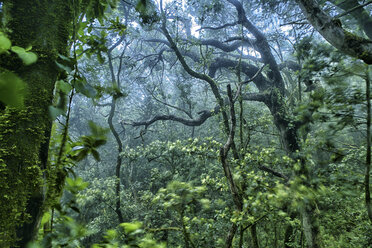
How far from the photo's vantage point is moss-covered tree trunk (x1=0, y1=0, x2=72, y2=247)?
0.68 m

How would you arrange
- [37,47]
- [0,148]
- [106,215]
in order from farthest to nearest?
1. [106,215]
2. [37,47]
3. [0,148]

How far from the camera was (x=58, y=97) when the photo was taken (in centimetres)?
92

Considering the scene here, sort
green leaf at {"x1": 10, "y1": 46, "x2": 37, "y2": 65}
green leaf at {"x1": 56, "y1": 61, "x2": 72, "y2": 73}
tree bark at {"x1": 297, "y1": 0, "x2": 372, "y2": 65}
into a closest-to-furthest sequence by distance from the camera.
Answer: green leaf at {"x1": 10, "y1": 46, "x2": 37, "y2": 65}
green leaf at {"x1": 56, "y1": 61, "x2": 72, "y2": 73}
tree bark at {"x1": 297, "y1": 0, "x2": 372, "y2": 65}

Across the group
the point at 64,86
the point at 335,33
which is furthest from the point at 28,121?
the point at 335,33

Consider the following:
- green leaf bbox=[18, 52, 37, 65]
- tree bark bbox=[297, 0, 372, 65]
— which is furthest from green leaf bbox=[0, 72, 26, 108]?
tree bark bbox=[297, 0, 372, 65]

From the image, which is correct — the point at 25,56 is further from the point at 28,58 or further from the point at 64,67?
the point at 64,67

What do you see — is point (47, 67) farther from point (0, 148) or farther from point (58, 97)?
point (0, 148)

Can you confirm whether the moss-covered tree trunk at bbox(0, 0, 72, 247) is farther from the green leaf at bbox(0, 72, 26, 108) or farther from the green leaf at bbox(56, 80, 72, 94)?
the green leaf at bbox(0, 72, 26, 108)

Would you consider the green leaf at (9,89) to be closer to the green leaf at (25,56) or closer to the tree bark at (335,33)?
the green leaf at (25,56)

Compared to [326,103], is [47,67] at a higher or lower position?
lower

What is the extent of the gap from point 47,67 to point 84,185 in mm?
457

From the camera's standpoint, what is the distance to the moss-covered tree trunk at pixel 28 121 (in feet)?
2.24

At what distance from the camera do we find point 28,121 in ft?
2.48

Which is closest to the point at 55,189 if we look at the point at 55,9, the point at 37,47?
the point at 37,47
